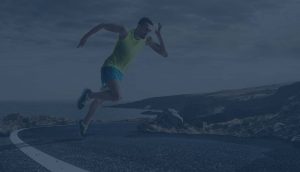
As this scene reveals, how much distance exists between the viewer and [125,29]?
8578 millimetres

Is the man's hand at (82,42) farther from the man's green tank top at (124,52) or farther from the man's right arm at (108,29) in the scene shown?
the man's green tank top at (124,52)

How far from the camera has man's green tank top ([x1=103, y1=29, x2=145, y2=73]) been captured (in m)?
8.52

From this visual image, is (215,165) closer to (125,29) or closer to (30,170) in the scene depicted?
(30,170)

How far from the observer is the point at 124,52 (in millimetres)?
8633

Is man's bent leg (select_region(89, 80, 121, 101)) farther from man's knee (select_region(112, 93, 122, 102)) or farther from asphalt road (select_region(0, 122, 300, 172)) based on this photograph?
asphalt road (select_region(0, 122, 300, 172))

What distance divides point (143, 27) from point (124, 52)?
665 mm

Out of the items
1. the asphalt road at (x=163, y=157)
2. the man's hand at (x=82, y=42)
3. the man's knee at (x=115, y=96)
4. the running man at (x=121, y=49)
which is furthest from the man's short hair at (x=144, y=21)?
the asphalt road at (x=163, y=157)

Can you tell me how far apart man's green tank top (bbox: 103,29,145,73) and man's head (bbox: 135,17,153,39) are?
0.33 ft

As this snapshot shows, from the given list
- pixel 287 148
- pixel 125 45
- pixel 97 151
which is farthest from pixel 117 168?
pixel 287 148

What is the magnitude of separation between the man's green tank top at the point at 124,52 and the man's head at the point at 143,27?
0.33 ft

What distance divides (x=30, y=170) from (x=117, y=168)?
1140 mm

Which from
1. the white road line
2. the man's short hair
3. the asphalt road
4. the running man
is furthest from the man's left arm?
the white road line

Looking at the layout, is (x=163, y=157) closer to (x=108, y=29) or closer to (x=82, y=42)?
(x=108, y=29)

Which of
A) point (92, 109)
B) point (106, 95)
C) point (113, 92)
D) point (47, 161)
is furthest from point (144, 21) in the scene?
point (47, 161)
